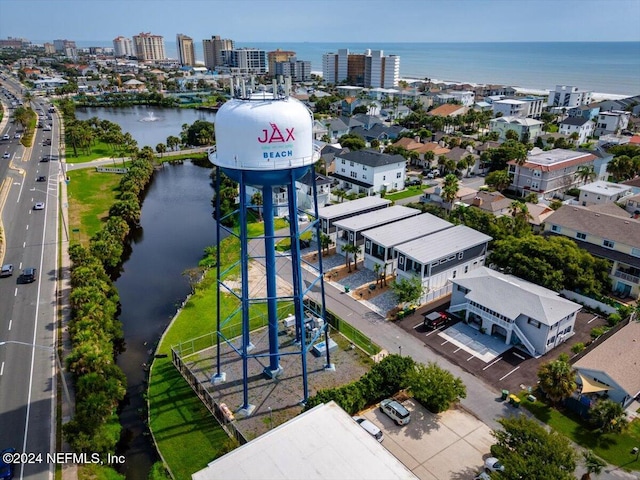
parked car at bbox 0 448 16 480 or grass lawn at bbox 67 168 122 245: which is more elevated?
grass lawn at bbox 67 168 122 245

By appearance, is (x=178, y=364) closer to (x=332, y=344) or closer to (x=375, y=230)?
(x=332, y=344)

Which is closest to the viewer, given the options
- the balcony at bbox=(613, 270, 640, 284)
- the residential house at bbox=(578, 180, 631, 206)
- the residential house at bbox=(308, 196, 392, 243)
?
the balcony at bbox=(613, 270, 640, 284)

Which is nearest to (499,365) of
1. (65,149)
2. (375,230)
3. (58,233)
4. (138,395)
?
(375,230)

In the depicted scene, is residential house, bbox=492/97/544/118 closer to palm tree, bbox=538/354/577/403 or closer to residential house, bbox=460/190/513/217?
residential house, bbox=460/190/513/217

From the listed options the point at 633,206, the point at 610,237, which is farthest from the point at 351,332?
the point at 633,206

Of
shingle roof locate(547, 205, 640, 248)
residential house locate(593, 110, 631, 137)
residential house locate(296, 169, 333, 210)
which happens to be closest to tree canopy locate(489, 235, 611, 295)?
shingle roof locate(547, 205, 640, 248)

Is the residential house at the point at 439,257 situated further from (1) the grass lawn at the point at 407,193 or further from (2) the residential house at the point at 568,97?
(2) the residential house at the point at 568,97

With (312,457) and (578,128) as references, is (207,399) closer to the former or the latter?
(312,457)
